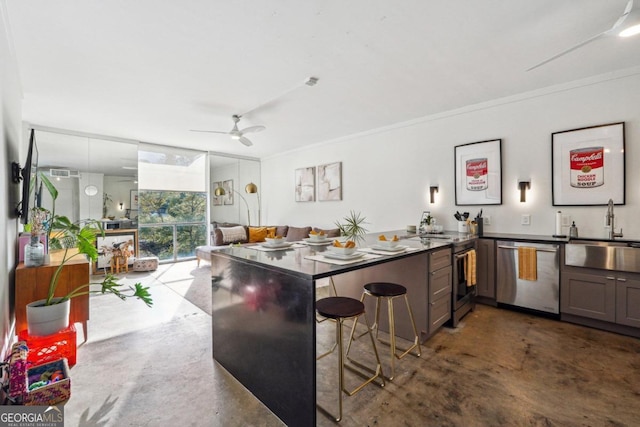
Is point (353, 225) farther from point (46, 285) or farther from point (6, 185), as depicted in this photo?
point (6, 185)

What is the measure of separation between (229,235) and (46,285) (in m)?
3.82

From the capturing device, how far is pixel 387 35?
239 centimetres

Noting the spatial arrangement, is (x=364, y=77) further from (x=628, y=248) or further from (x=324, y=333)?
(x=628, y=248)

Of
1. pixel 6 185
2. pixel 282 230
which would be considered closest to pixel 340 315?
pixel 6 185

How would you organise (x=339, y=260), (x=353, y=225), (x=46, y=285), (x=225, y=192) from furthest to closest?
(x=225, y=192) < (x=353, y=225) < (x=46, y=285) < (x=339, y=260)

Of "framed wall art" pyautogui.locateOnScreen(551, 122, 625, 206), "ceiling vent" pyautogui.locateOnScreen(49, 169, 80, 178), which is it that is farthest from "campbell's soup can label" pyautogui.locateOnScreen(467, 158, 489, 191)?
"ceiling vent" pyautogui.locateOnScreen(49, 169, 80, 178)

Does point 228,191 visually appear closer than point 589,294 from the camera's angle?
No

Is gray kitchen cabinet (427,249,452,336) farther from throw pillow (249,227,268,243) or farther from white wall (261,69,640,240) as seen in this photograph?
throw pillow (249,227,268,243)

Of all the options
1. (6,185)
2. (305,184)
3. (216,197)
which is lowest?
(6,185)

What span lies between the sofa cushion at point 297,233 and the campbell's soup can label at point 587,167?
14.2 feet

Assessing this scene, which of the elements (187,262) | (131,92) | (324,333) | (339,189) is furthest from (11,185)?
(339,189)

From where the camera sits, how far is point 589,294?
2.87 m

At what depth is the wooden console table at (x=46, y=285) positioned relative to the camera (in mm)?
2480

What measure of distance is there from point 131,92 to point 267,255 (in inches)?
118
